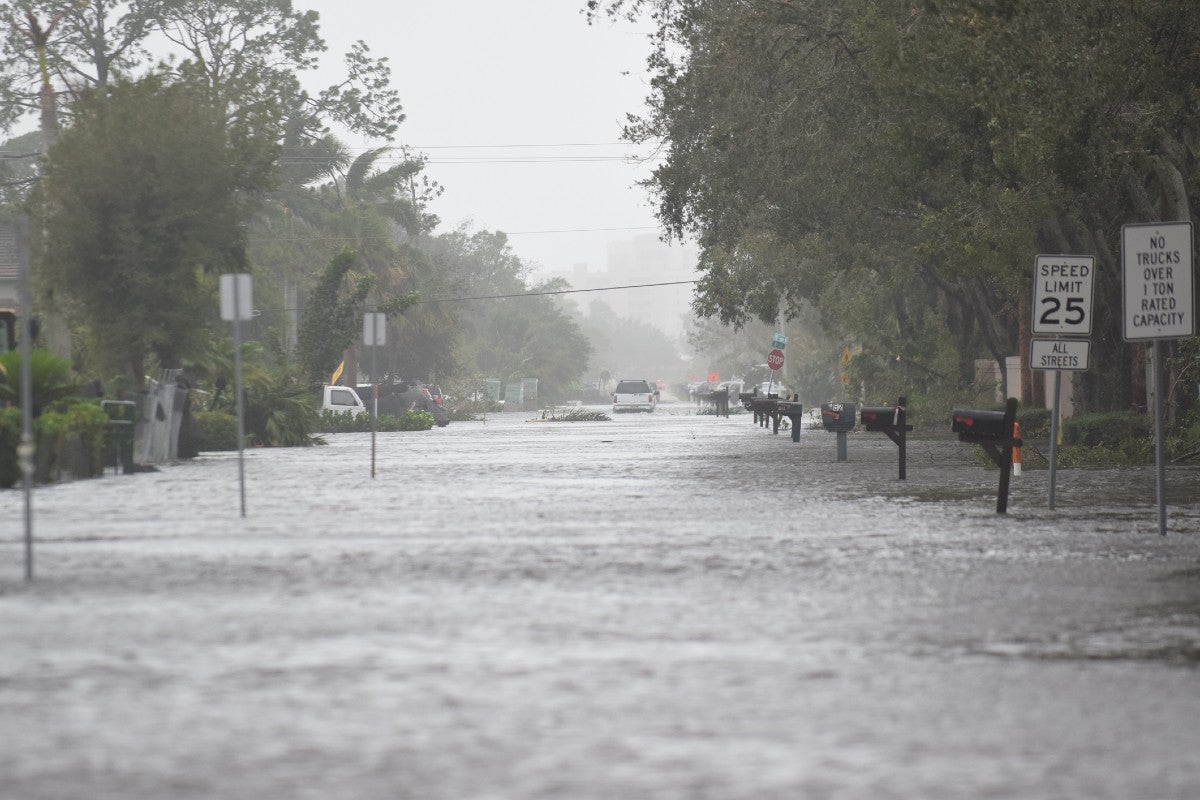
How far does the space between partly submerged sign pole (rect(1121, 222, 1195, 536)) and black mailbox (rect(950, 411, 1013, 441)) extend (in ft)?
11.3

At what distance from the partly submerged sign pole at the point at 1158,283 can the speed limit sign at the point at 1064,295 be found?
279cm

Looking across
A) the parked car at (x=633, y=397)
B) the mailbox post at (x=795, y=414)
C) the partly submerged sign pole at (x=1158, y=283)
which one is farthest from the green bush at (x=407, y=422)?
the partly submerged sign pole at (x=1158, y=283)

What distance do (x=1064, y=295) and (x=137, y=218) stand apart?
67.0 feet

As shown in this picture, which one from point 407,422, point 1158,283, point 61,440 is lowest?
point 407,422

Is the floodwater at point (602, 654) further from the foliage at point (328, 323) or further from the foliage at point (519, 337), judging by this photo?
the foliage at point (519, 337)

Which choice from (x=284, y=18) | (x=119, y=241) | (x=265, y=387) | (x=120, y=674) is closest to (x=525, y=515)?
(x=120, y=674)

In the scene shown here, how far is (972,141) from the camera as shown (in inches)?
1213

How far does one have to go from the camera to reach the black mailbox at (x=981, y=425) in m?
20.4

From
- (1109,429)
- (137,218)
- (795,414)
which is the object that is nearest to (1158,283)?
(1109,429)

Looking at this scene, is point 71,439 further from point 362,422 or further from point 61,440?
point 362,422

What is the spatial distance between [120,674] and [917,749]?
146 inches

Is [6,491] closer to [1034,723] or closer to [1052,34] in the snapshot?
[1052,34]

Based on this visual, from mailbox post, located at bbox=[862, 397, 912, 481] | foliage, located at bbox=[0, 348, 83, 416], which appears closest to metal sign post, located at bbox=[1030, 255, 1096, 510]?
mailbox post, located at bbox=[862, 397, 912, 481]

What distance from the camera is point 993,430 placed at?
807 inches
